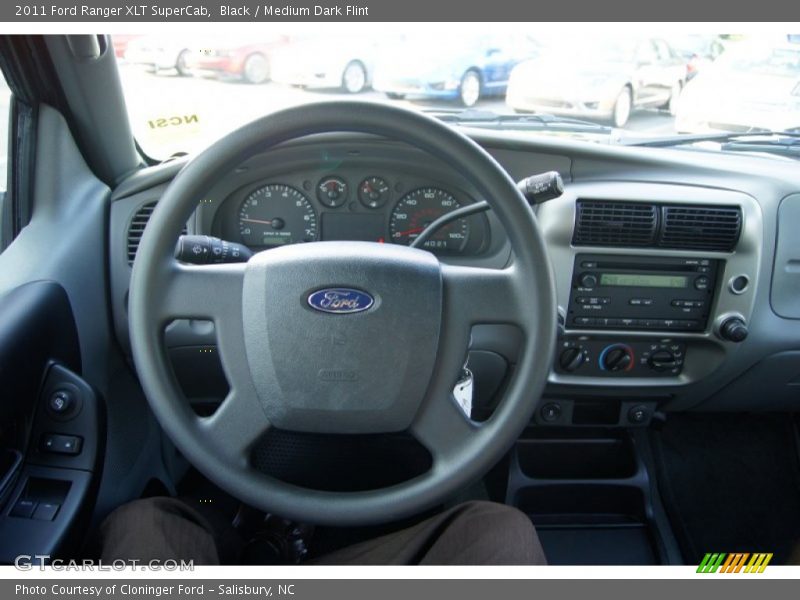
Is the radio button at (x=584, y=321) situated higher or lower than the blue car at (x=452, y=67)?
lower

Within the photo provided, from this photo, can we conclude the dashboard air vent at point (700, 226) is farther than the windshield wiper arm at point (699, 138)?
No

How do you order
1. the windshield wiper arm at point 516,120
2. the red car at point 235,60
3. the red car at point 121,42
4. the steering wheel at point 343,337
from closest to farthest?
the steering wheel at point 343,337
the red car at point 121,42
the red car at point 235,60
the windshield wiper arm at point 516,120

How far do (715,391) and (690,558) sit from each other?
21.0 inches

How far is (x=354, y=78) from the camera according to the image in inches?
73.3

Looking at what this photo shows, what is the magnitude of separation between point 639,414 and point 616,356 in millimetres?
282

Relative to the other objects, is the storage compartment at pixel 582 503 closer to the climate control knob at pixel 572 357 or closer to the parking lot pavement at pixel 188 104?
the climate control knob at pixel 572 357

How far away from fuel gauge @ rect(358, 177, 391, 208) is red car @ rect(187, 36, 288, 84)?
0.41 meters

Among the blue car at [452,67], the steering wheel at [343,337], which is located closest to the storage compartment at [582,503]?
the steering wheel at [343,337]

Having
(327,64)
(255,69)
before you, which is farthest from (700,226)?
(255,69)

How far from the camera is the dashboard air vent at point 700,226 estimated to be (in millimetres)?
1776

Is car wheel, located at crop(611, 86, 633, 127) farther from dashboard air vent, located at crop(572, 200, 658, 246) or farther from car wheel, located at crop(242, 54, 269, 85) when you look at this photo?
car wheel, located at crop(242, 54, 269, 85)

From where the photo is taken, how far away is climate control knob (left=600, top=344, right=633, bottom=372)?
190cm

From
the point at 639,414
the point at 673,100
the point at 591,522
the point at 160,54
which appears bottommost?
the point at 591,522

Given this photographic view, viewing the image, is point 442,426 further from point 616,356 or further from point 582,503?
point 582,503
